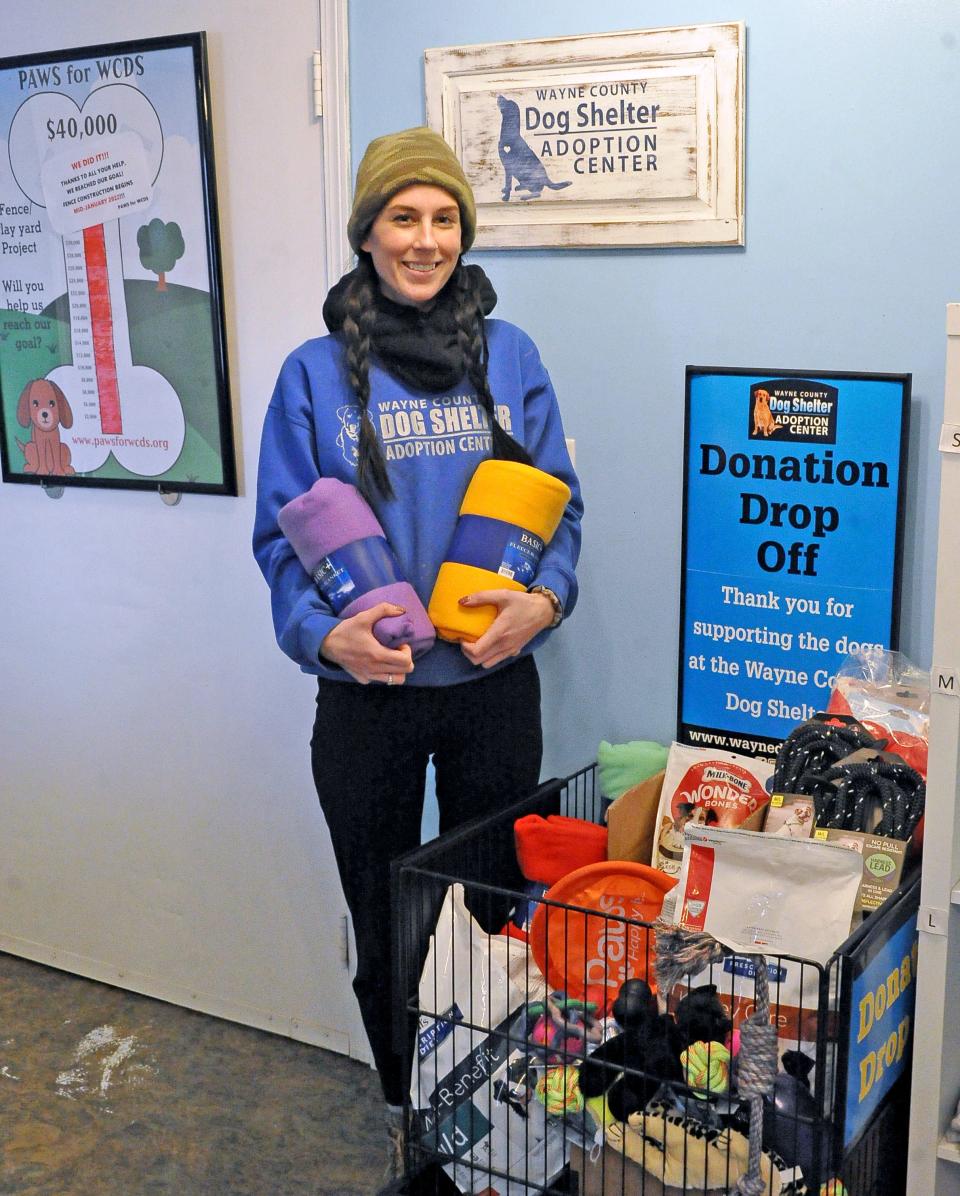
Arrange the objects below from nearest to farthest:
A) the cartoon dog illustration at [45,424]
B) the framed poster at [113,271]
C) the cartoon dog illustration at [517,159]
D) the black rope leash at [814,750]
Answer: the black rope leash at [814,750]
the cartoon dog illustration at [517,159]
the framed poster at [113,271]
the cartoon dog illustration at [45,424]

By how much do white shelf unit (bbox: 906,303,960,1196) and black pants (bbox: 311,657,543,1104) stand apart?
26.9 inches

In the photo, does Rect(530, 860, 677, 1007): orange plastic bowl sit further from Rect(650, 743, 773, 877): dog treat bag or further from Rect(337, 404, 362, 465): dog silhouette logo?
Rect(337, 404, 362, 465): dog silhouette logo

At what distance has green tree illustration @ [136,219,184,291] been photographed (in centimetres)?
251

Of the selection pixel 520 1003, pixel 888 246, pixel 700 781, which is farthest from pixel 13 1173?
pixel 888 246

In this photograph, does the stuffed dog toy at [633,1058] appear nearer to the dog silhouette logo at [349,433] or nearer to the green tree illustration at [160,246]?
the dog silhouette logo at [349,433]

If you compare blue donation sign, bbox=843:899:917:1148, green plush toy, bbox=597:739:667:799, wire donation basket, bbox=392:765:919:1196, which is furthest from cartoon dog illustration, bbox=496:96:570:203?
blue donation sign, bbox=843:899:917:1148

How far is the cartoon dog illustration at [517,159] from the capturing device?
2.11 metres

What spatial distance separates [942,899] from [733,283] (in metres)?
0.94

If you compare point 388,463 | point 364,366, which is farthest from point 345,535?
point 364,366

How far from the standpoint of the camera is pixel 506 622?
1848 mm

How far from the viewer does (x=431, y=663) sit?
1914 mm

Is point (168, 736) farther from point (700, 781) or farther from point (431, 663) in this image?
point (700, 781)

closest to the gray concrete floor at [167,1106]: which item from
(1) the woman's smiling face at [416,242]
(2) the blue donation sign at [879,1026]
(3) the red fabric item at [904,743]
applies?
(2) the blue donation sign at [879,1026]

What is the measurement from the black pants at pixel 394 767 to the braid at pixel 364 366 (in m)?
0.29
